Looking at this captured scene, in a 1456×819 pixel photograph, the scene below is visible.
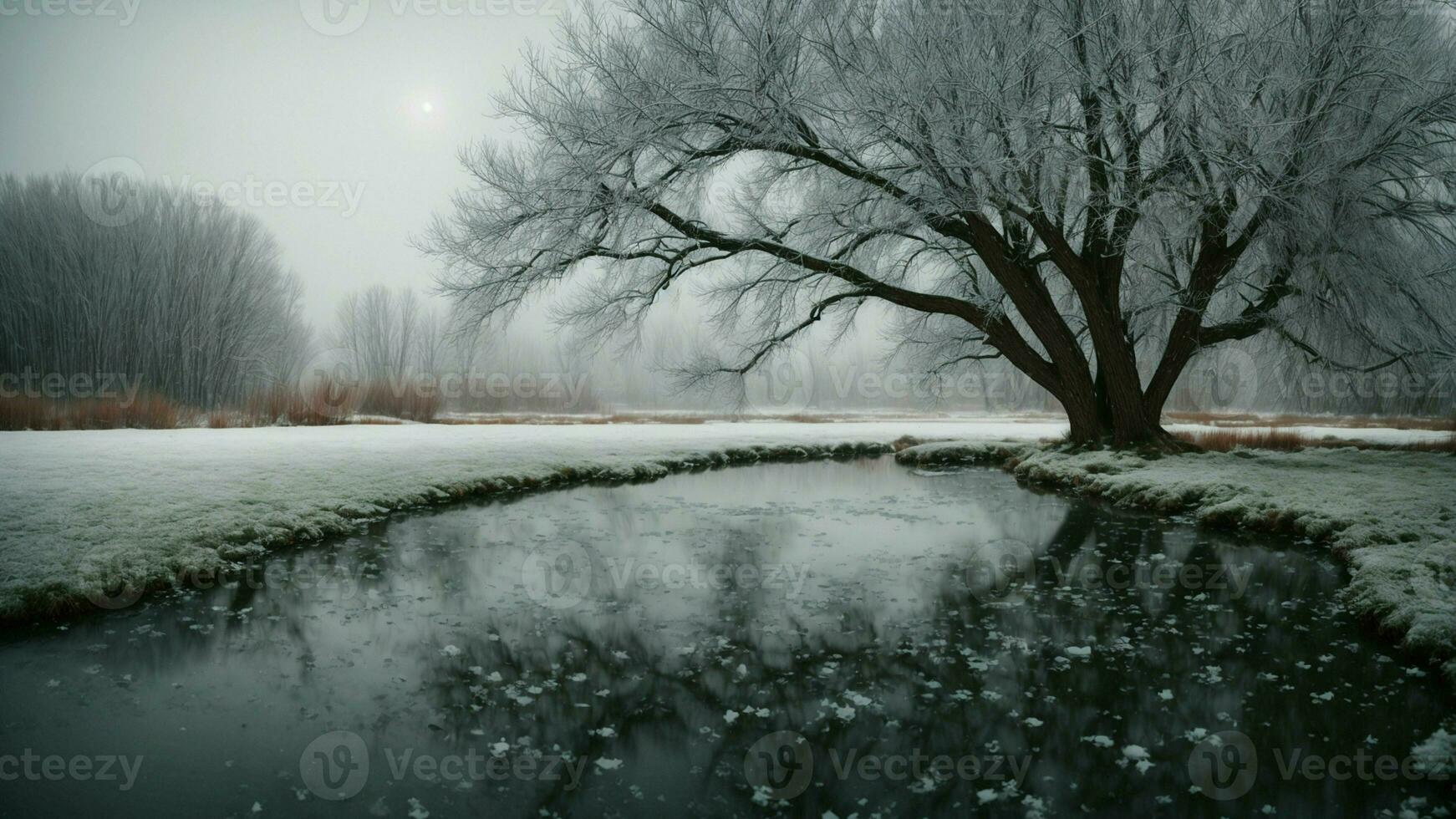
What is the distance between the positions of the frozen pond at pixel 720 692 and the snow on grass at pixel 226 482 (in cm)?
73

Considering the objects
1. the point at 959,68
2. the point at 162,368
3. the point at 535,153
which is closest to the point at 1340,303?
the point at 959,68

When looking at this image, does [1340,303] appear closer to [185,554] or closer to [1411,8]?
[1411,8]

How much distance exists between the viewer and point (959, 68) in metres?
10.0

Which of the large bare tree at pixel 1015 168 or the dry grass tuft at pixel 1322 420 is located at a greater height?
the large bare tree at pixel 1015 168

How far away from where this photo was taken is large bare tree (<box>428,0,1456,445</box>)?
415 inches

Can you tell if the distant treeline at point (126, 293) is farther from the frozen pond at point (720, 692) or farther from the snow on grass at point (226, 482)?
the frozen pond at point (720, 692)

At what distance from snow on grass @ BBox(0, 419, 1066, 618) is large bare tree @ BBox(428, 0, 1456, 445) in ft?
11.2

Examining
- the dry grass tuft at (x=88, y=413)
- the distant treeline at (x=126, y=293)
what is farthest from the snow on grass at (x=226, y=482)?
the distant treeline at (x=126, y=293)

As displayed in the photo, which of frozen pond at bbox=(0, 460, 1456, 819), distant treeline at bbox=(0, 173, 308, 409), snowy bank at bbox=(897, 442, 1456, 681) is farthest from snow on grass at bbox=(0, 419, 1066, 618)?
distant treeline at bbox=(0, 173, 308, 409)

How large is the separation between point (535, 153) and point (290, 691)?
1048cm

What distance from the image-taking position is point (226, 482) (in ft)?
32.2

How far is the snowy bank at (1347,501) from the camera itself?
5191 millimetres

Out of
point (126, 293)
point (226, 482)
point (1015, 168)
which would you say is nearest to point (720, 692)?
point (1015, 168)

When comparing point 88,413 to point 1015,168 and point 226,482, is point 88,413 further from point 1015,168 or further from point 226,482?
point 1015,168
